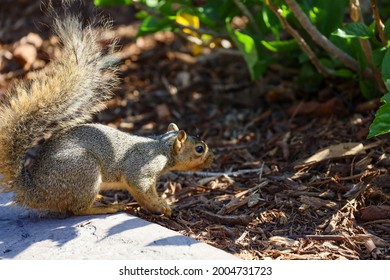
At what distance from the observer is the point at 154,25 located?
186 inches

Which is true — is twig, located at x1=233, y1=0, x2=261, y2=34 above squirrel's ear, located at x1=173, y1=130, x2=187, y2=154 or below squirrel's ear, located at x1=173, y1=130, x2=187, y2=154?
above

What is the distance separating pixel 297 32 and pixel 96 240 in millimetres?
2257

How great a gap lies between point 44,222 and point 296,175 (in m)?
1.59

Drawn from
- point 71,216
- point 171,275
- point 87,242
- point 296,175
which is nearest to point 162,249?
point 171,275

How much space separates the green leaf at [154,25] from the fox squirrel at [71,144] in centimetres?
105

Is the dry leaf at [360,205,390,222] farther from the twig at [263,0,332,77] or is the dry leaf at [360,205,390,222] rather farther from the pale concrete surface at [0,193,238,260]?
the twig at [263,0,332,77]

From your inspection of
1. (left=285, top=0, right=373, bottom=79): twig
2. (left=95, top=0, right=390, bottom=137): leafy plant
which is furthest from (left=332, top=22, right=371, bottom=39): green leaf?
(left=285, top=0, right=373, bottom=79): twig

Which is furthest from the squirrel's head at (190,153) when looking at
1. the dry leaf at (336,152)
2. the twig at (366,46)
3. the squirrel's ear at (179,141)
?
the twig at (366,46)

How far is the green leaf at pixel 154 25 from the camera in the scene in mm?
4668

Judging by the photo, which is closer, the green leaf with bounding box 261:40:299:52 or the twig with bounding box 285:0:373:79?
the twig with bounding box 285:0:373:79

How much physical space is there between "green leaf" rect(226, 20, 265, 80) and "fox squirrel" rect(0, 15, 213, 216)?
1115 millimetres

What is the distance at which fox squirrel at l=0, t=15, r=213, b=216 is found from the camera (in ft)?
11.1

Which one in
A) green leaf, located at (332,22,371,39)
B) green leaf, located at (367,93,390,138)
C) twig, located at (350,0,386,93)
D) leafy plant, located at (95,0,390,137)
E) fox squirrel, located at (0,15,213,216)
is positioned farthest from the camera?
leafy plant, located at (95,0,390,137)

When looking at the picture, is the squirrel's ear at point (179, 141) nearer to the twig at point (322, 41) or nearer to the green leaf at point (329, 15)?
the twig at point (322, 41)
